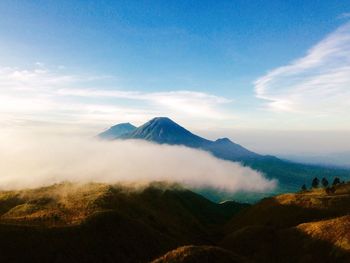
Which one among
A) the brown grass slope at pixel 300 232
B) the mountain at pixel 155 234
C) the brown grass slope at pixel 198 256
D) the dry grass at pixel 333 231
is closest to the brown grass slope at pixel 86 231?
the mountain at pixel 155 234

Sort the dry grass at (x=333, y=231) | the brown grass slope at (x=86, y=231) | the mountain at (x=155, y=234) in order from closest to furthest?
the mountain at (x=155, y=234) → the brown grass slope at (x=86, y=231) → the dry grass at (x=333, y=231)

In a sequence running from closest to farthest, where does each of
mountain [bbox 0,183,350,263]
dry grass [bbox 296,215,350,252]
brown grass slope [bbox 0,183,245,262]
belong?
mountain [bbox 0,183,350,263] → brown grass slope [bbox 0,183,245,262] → dry grass [bbox 296,215,350,252]

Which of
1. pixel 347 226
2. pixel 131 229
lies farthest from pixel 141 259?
pixel 347 226

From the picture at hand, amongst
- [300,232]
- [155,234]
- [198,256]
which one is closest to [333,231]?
[300,232]

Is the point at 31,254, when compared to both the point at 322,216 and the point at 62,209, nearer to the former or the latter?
the point at 62,209

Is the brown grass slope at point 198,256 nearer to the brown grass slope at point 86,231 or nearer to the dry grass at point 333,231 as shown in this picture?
the brown grass slope at point 86,231

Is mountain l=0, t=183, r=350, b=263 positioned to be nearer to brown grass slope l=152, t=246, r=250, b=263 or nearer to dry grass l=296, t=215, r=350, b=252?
dry grass l=296, t=215, r=350, b=252

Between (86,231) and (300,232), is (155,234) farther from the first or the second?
(300,232)

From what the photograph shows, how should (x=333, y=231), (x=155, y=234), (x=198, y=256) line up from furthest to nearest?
(x=155, y=234), (x=333, y=231), (x=198, y=256)

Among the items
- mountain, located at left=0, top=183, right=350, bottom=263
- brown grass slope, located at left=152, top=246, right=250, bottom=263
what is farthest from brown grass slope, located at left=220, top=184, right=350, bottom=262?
brown grass slope, located at left=152, top=246, right=250, bottom=263
